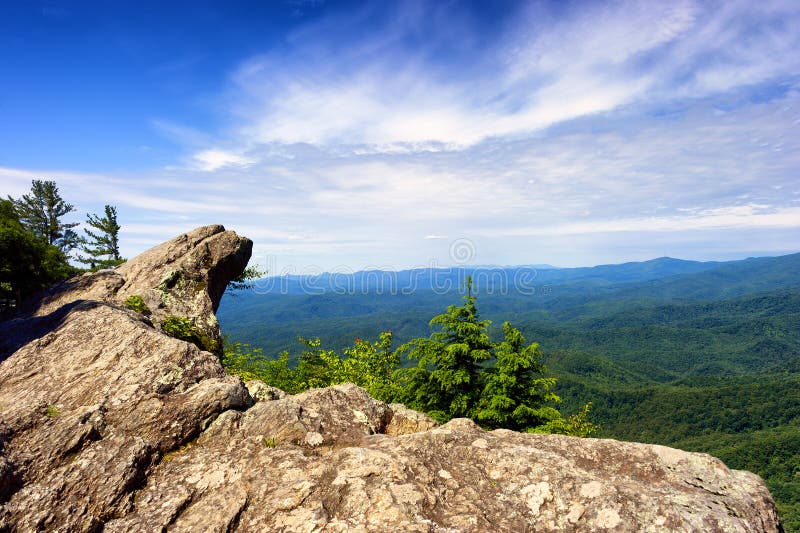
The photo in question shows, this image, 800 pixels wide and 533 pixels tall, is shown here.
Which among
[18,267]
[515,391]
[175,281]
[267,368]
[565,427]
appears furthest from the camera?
[267,368]

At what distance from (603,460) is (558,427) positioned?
43.6 feet

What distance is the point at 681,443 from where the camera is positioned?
155625 mm

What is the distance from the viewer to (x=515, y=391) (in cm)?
2112

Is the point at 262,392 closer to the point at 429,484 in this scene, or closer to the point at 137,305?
the point at 429,484

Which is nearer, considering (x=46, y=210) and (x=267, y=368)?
(x=267, y=368)

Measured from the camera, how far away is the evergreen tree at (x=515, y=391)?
19609 millimetres

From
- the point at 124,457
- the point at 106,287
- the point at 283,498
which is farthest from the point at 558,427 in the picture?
the point at 106,287

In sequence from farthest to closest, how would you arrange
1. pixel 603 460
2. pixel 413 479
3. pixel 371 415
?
pixel 371 415 → pixel 603 460 → pixel 413 479

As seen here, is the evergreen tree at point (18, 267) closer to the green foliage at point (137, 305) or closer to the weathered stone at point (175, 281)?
the weathered stone at point (175, 281)

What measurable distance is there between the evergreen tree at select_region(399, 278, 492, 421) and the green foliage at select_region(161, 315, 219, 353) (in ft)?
36.8

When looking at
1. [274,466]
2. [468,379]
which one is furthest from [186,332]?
[468,379]

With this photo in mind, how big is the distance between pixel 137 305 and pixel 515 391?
1895 cm

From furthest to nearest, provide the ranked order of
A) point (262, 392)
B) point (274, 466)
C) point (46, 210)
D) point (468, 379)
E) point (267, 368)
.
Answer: point (46, 210), point (267, 368), point (468, 379), point (262, 392), point (274, 466)

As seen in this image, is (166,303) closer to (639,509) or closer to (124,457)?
(124,457)
